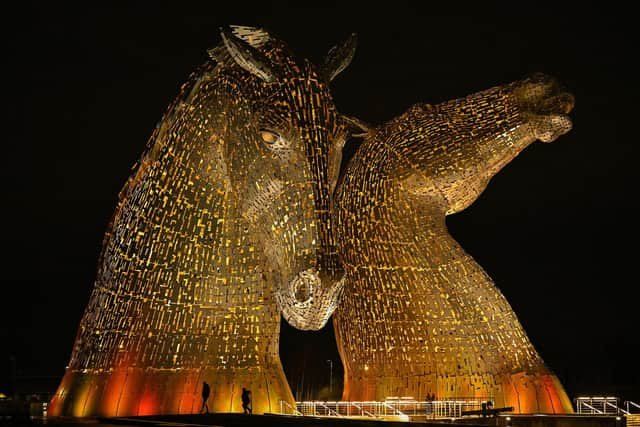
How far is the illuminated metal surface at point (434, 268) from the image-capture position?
12.1m

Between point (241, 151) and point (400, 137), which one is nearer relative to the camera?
point (241, 151)

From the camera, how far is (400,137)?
12.9 metres

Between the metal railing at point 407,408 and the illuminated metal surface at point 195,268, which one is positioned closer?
the illuminated metal surface at point 195,268

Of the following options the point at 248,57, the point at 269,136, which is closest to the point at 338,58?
the point at 248,57

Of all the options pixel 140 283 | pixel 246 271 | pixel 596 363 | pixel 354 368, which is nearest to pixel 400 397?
pixel 354 368

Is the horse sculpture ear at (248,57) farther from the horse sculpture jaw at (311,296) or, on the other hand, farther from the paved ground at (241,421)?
the paved ground at (241,421)

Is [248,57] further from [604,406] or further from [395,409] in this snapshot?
[604,406]

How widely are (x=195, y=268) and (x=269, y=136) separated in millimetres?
2764

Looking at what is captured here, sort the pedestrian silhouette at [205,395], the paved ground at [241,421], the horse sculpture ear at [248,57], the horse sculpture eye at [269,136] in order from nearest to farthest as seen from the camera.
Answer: the horse sculpture eye at [269,136] → the paved ground at [241,421] → the horse sculpture ear at [248,57] → the pedestrian silhouette at [205,395]

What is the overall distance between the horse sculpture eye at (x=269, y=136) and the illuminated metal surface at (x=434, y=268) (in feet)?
Answer: 16.0

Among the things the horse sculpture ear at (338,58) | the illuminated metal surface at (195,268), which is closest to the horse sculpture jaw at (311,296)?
the illuminated metal surface at (195,268)

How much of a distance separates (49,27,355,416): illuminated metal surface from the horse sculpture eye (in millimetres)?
517

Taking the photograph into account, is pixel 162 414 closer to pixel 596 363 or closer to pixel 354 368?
pixel 354 368

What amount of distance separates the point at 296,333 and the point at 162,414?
24.6 m
